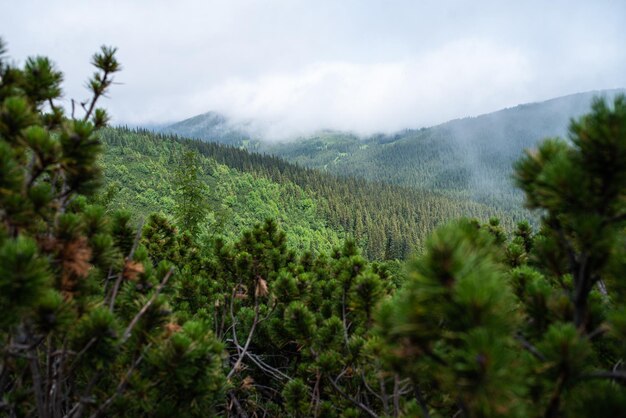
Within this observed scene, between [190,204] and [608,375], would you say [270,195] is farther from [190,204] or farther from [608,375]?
[608,375]

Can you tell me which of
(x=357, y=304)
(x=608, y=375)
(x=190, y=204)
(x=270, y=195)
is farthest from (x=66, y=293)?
(x=270, y=195)

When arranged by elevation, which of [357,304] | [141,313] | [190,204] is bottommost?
[357,304]

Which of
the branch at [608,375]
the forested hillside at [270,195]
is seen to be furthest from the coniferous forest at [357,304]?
the forested hillside at [270,195]

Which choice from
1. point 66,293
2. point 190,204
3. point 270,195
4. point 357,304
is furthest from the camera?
point 270,195

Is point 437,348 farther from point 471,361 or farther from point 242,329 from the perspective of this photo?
point 242,329

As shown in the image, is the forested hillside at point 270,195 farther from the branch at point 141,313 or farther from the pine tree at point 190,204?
the branch at point 141,313

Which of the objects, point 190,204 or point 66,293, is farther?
point 190,204

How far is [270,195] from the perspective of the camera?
8988cm

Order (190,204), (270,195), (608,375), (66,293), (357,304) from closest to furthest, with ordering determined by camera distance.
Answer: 1. (608,375)
2. (66,293)
3. (357,304)
4. (190,204)
5. (270,195)

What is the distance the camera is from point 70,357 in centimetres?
200

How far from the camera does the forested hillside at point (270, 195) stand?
241ft

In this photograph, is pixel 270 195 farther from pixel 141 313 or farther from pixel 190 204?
pixel 141 313

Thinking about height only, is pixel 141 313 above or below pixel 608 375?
above

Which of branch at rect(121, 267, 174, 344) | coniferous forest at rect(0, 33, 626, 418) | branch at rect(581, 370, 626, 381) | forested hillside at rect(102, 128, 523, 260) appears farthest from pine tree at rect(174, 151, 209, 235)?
forested hillside at rect(102, 128, 523, 260)
